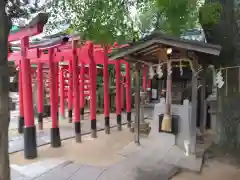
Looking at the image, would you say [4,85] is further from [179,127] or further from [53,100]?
[179,127]

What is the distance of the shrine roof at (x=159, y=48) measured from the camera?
4.97m

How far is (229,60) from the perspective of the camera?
597 centimetres

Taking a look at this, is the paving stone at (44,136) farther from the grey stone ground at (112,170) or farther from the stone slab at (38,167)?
the grey stone ground at (112,170)

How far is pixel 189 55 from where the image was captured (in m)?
5.59

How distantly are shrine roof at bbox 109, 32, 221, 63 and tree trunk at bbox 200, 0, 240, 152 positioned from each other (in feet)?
2.20

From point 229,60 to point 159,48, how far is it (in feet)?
5.97

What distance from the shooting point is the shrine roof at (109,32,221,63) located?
4.97 meters

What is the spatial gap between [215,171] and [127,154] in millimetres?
2121

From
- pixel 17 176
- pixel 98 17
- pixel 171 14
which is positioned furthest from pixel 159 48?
pixel 17 176

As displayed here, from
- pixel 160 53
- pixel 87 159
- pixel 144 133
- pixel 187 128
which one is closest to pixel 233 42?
pixel 160 53

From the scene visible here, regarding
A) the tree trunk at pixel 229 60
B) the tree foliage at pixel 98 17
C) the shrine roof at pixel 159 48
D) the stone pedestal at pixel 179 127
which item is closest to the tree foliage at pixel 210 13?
the tree trunk at pixel 229 60

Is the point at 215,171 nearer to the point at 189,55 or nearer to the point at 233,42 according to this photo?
the point at 189,55

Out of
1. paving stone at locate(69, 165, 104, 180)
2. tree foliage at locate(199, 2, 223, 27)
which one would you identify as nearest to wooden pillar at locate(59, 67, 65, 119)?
paving stone at locate(69, 165, 104, 180)

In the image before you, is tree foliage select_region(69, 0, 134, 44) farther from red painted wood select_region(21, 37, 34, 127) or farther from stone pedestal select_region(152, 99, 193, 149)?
stone pedestal select_region(152, 99, 193, 149)
